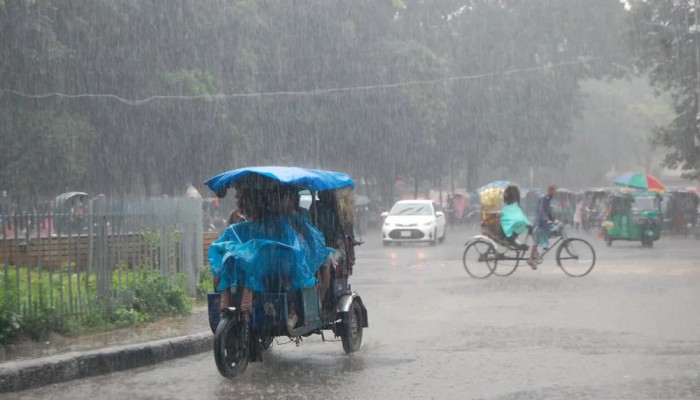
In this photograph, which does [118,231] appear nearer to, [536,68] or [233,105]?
[233,105]

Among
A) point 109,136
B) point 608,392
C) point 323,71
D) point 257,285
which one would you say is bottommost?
point 608,392

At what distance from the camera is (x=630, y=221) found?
30719mm

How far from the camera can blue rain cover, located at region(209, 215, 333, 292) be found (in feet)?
28.7

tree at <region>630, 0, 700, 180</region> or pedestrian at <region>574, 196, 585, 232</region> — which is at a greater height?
tree at <region>630, 0, 700, 180</region>

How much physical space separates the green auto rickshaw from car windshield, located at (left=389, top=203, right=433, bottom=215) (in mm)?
6291

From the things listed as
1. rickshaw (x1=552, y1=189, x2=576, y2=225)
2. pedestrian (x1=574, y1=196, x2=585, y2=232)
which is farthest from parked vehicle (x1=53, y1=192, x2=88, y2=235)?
rickshaw (x1=552, y1=189, x2=576, y2=225)

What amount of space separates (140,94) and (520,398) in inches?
1107

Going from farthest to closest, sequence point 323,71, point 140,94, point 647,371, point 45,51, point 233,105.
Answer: point 323,71
point 233,105
point 140,94
point 45,51
point 647,371

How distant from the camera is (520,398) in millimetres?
7570

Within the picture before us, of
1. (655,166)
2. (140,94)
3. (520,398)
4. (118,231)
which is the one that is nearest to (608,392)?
(520,398)

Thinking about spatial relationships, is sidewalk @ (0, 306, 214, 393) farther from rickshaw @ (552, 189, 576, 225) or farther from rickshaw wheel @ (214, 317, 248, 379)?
rickshaw @ (552, 189, 576, 225)

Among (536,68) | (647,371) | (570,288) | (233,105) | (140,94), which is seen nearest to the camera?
(647,371)

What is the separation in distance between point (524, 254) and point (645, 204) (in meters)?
14.7

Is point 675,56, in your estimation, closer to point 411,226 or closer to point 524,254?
point 411,226
